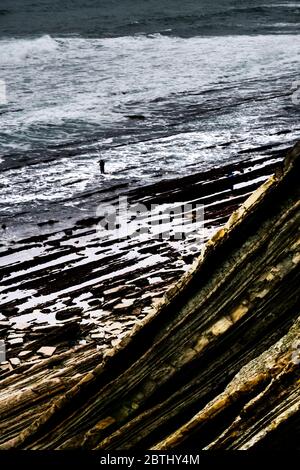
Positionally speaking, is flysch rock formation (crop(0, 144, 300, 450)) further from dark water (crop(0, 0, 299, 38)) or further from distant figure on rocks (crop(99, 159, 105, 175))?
dark water (crop(0, 0, 299, 38))

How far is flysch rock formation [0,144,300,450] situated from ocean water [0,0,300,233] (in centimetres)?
584

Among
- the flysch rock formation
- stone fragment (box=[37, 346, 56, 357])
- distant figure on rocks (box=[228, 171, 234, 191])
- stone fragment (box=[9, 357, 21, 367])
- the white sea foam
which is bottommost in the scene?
stone fragment (box=[37, 346, 56, 357])

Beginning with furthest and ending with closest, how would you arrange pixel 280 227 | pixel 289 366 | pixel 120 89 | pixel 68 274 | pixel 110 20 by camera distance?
1. pixel 110 20
2. pixel 120 89
3. pixel 68 274
4. pixel 280 227
5. pixel 289 366

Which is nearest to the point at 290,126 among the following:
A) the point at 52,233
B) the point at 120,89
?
the point at 120,89

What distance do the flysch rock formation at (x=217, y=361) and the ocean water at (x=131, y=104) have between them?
5837 mm

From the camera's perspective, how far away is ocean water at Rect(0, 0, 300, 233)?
452 inches

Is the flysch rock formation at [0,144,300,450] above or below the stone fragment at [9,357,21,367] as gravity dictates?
above

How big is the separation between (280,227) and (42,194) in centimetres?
746

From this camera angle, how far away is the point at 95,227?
9.21m

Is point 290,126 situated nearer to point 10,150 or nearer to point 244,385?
point 10,150

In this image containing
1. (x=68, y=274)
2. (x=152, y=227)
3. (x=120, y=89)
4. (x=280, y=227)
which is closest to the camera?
(x=280, y=227)

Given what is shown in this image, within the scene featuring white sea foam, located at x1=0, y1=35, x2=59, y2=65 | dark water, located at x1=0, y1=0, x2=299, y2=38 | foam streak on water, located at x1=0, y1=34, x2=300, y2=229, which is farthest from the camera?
dark water, located at x1=0, y1=0, x2=299, y2=38

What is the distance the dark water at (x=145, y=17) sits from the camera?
3130 centimetres

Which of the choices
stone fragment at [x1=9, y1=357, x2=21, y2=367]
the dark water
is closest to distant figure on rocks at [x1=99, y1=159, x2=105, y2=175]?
stone fragment at [x1=9, y1=357, x2=21, y2=367]
